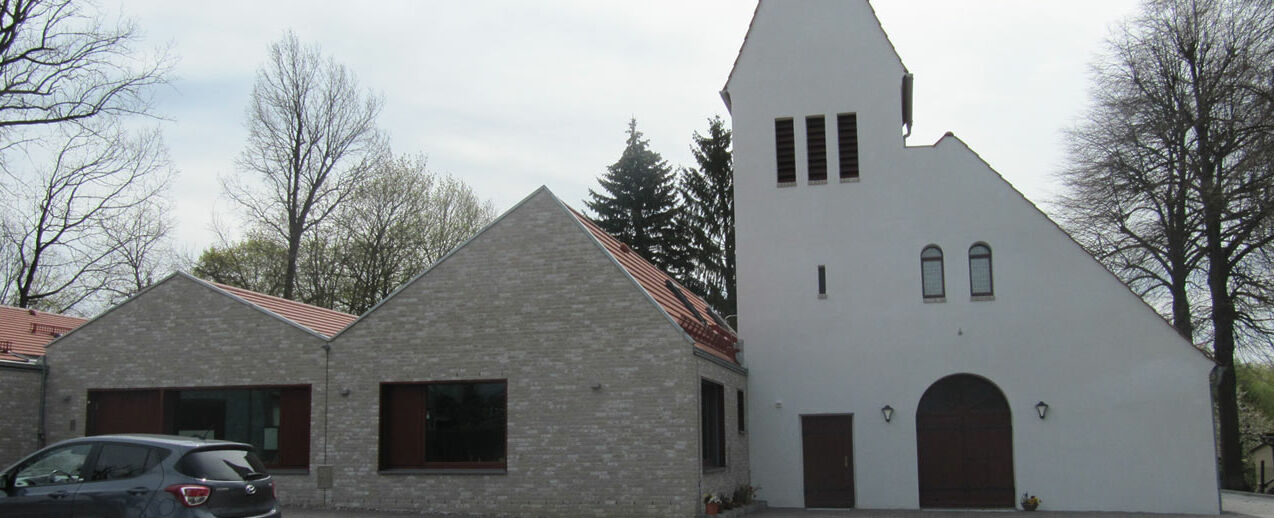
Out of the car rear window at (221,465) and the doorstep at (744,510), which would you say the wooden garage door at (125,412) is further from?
the doorstep at (744,510)

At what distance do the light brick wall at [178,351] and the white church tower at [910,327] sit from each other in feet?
31.4

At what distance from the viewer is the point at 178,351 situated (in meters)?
20.5

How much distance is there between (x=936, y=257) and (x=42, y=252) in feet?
99.5

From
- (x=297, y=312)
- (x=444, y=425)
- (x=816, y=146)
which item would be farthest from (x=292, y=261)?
(x=816, y=146)

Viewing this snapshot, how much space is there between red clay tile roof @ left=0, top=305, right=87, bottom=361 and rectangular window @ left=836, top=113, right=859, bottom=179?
1806 centimetres

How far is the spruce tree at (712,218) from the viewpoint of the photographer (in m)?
44.2

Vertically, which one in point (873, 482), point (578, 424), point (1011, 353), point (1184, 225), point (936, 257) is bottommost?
point (873, 482)

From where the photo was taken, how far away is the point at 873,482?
2178cm

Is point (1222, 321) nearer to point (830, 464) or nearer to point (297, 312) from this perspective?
point (830, 464)

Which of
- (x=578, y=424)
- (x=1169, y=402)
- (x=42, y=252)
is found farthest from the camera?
(x=42, y=252)

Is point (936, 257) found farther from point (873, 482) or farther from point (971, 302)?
point (873, 482)

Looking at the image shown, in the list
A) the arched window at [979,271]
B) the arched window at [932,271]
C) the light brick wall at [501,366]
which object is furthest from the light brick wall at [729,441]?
the arched window at [979,271]

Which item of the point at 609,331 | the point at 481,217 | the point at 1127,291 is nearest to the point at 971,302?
the point at 1127,291

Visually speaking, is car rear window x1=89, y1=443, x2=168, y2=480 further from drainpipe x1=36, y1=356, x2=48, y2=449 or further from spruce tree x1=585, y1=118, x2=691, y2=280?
spruce tree x1=585, y1=118, x2=691, y2=280
